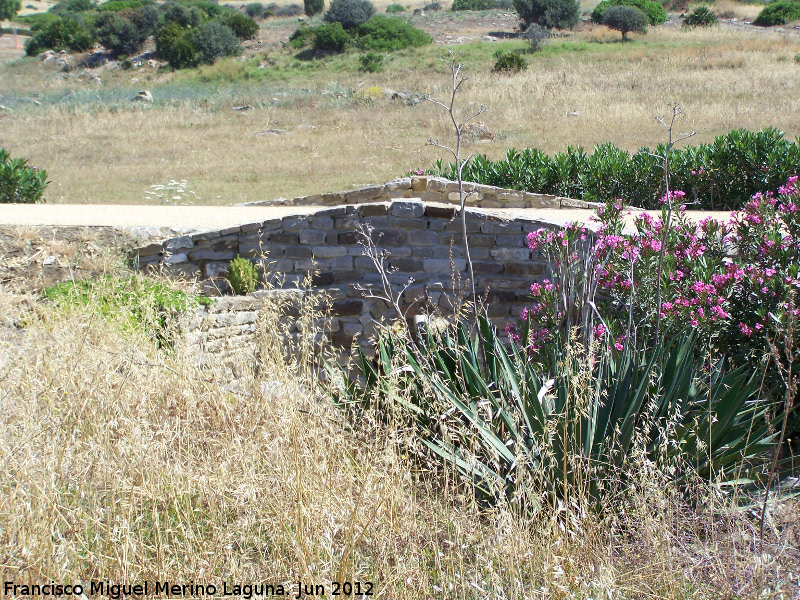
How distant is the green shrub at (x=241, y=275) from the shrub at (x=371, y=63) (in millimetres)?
21803

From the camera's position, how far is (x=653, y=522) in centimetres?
234

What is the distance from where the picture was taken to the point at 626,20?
31609 mm

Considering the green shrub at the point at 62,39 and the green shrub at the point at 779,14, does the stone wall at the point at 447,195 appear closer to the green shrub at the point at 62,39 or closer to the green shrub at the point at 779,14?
the green shrub at the point at 779,14

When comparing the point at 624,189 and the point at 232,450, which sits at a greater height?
the point at 232,450

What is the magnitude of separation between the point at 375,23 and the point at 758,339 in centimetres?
3264

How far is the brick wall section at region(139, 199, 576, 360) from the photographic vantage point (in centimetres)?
705

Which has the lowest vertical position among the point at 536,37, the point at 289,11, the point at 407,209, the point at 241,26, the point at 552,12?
the point at 407,209

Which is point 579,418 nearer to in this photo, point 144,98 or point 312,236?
point 312,236

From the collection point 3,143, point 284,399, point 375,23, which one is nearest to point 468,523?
point 284,399

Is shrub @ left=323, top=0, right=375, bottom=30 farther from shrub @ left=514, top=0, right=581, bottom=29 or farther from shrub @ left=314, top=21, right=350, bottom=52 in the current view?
shrub @ left=514, top=0, right=581, bottom=29

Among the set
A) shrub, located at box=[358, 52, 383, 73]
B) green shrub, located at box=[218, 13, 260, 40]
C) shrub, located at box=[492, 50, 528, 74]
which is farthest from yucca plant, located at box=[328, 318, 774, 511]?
green shrub, located at box=[218, 13, 260, 40]

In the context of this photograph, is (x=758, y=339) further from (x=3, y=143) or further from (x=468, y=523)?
(x=3, y=143)

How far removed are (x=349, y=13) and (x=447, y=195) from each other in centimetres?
2997

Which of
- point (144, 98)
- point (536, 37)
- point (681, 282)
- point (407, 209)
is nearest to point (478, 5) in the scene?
point (536, 37)
